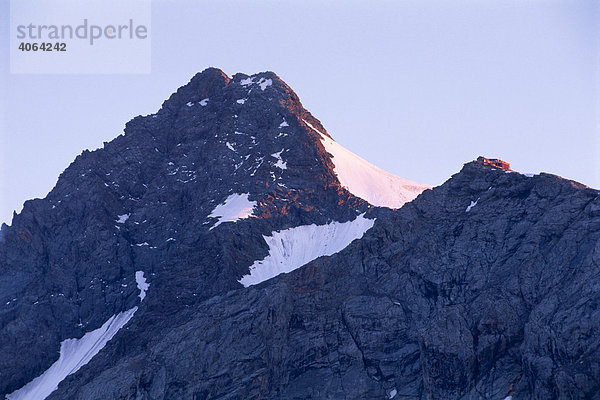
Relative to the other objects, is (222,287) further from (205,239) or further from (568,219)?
(568,219)

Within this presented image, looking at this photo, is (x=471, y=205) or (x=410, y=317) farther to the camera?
(x=471, y=205)

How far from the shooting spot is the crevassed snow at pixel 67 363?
19112 centimetres

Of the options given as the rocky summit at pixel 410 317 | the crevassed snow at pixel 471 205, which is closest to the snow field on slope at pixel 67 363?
the rocky summit at pixel 410 317

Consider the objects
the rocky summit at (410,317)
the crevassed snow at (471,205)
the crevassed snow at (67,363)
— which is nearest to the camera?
the rocky summit at (410,317)

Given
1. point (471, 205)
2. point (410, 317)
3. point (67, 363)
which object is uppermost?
point (471, 205)

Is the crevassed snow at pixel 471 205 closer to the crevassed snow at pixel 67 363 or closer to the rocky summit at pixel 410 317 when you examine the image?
the rocky summit at pixel 410 317

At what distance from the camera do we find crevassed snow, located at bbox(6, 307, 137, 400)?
627 ft

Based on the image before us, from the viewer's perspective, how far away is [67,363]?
19562cm

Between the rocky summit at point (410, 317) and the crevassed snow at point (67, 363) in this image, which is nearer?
the rocky summit at point (410, 317)

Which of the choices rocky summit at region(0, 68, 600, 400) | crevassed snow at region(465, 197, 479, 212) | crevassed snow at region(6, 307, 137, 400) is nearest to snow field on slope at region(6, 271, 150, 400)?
crevassed snow at region(6, 307, 137, 400)

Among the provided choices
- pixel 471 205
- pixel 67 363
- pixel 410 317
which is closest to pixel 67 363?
pixel 67 363

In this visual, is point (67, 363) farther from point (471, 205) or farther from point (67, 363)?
point (471, 205)

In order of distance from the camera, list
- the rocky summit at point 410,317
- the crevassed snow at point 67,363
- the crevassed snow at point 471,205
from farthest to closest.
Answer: the crevassed snow at point 67,363 < the crevassed snow at point 471,205 < the rocky summit at point 410,317

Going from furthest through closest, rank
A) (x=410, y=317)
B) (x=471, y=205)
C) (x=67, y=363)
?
(x=67, y=363) < (x=471, y=205) < (x=410, y=317)
